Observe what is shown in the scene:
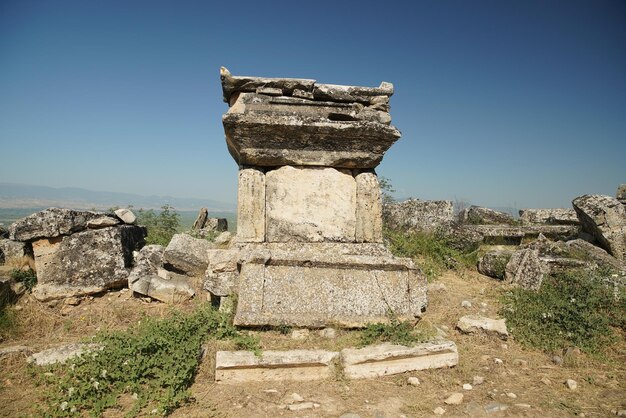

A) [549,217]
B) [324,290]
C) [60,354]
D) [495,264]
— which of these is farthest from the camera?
[549,217]

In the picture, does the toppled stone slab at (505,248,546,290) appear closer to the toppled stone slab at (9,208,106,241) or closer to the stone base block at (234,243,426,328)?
the stone base block at (234,243,426,328)

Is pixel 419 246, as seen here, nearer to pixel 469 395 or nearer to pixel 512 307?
pixel 512 307

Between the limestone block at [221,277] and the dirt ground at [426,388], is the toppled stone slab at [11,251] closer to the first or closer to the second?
the dirt ground at [426,388]

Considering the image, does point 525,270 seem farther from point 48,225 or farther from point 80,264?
point 48,225

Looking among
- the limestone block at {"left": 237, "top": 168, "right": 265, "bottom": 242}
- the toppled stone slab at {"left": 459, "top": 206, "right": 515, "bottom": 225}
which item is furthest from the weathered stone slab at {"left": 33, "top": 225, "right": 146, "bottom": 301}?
the toppled stone slab at {"left": 459, "top": 206, "right": 515, "bottom": 225}

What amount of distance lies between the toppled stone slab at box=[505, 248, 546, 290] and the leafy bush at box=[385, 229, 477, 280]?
0.96m

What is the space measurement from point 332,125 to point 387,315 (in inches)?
85.6

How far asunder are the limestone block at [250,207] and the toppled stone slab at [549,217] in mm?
7924

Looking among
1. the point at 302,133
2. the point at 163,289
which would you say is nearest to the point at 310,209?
the point at 302,133

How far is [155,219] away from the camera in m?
7.30

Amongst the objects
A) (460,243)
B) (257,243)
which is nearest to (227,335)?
(257,243)

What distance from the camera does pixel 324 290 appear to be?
3723 millimetres

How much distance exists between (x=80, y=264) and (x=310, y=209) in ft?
10.1

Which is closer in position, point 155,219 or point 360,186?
point 360,186
